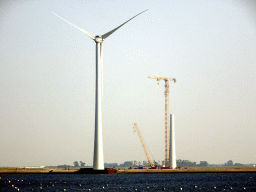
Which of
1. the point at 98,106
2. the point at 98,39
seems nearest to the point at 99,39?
the point at 98,39

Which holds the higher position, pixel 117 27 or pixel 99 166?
pixel 117 27

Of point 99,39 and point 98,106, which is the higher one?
point 99,39

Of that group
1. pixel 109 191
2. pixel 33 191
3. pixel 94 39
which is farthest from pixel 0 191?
pixel 94 39

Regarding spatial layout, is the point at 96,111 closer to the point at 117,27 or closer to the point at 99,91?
the point at 99,91

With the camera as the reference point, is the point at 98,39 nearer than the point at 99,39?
Yes

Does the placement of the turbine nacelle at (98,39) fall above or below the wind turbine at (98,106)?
above

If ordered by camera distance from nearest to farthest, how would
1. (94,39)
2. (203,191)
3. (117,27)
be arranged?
(203,191)
(117,27)
(94,39)

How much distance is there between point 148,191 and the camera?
432 ft

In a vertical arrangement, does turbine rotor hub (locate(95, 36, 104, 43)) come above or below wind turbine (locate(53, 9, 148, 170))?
above

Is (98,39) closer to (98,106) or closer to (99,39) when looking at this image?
(99,39)

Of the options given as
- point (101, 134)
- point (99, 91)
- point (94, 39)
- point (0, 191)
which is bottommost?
point (0, 191)

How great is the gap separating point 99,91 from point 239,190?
74.7 metres

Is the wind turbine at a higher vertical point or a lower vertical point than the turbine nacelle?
lower

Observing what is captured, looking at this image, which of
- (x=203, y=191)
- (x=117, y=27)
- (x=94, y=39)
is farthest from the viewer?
(x=94, y=39)
